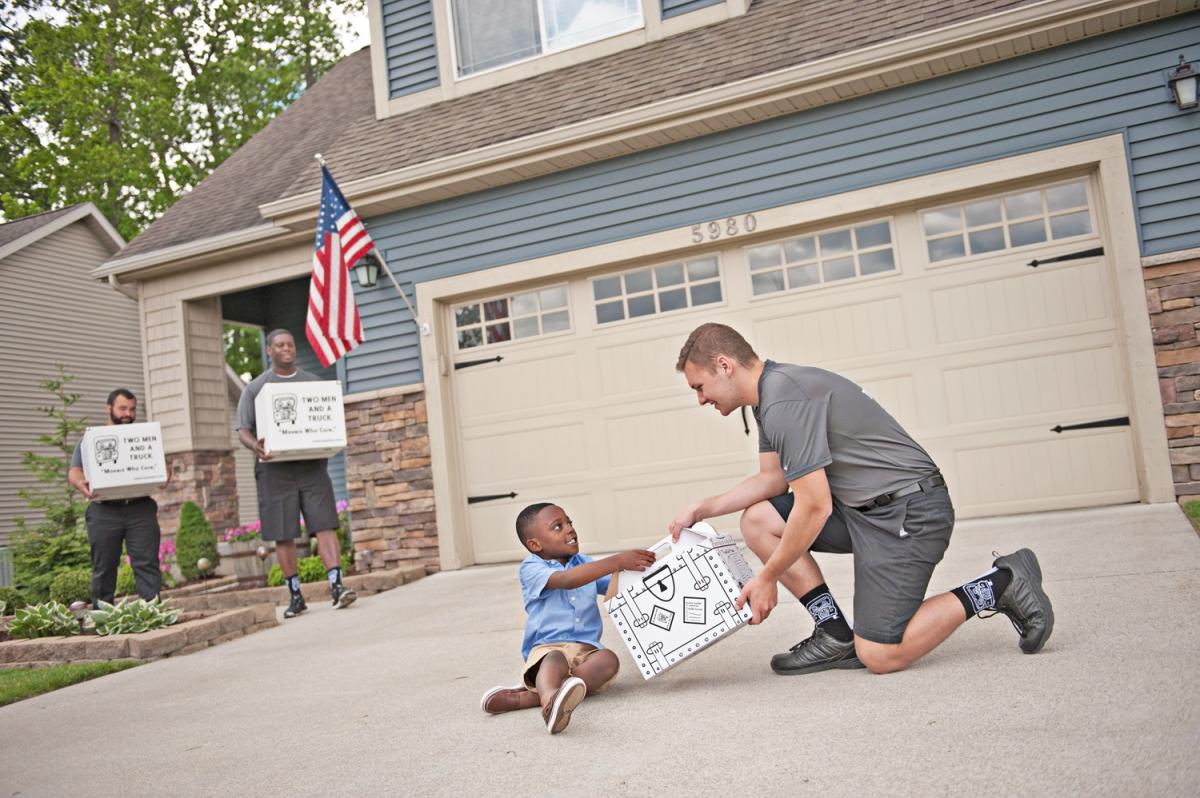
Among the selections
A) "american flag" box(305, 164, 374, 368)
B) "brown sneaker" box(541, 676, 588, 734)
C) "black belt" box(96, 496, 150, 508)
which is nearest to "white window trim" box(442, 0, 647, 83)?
"american flag" box(305, 164, 374, 368)

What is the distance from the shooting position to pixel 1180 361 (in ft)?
20.9

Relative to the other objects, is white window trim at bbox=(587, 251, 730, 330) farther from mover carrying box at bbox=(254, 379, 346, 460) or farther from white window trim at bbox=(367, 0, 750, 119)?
mover carrying box at bbox=(254, 379, 346, 460)

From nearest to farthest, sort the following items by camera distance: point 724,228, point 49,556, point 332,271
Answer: point 724,228, point 332,271, point 49,556

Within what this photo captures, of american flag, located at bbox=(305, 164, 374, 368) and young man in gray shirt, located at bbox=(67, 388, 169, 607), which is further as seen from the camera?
american flag, located at bbox=(305, 164, 374, 368)

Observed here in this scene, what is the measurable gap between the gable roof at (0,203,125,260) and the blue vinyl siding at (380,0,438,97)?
10276 mm

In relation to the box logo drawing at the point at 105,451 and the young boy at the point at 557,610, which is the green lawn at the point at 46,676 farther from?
the young boy at the point at 557,610

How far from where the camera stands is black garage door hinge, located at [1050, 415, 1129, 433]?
662 cm

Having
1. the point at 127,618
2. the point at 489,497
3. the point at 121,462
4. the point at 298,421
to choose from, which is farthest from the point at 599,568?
the point at 489,497

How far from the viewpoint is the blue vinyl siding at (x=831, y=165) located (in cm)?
651

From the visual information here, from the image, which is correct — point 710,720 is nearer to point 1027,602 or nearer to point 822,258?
point 1027,602

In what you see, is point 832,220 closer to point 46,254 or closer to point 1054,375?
point 1054,375

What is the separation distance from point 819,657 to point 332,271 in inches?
231

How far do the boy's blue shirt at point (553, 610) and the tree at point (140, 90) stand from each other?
833 inches

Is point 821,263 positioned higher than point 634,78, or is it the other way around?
point 634,78
